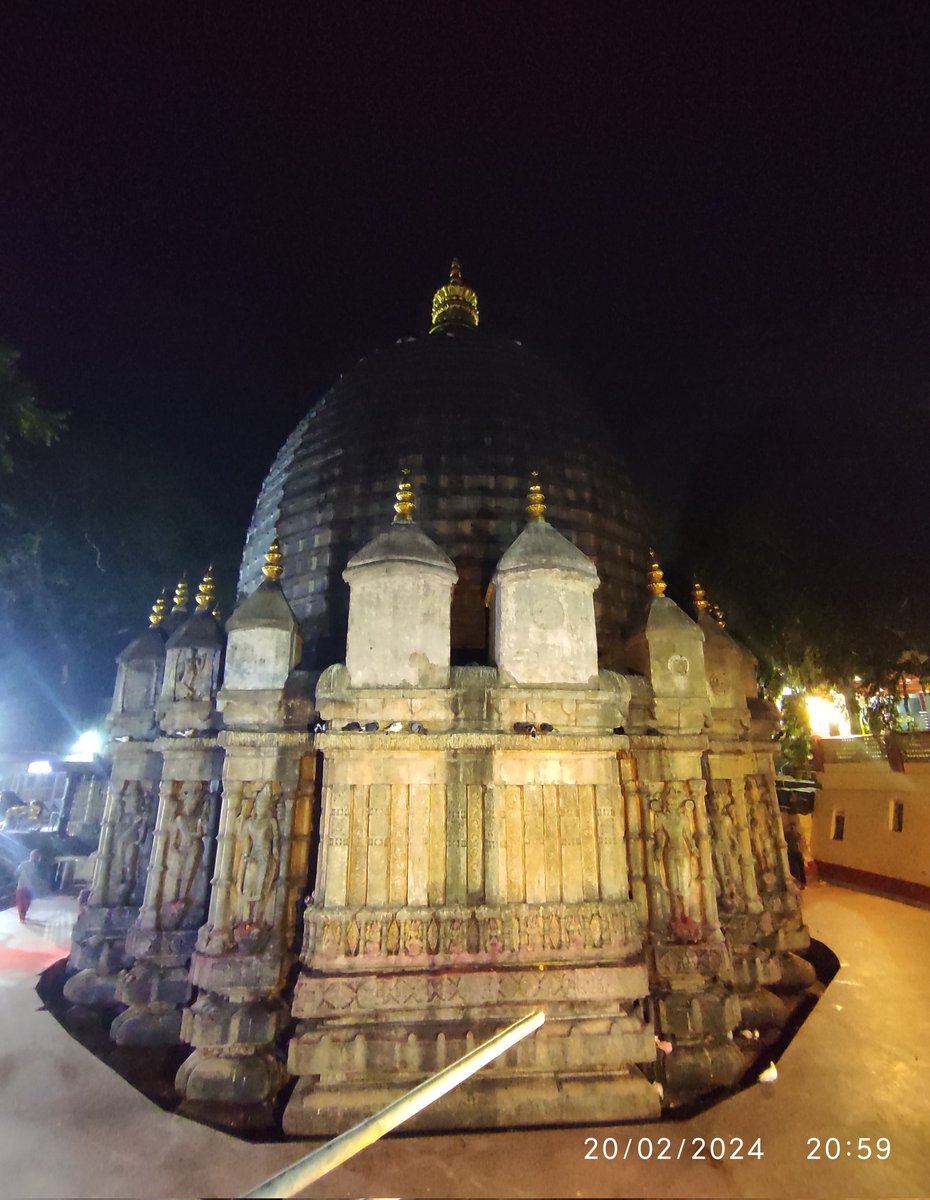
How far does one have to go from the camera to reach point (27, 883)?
12234mm

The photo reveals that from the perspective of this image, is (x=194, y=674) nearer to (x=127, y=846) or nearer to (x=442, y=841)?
(x=127, y=846)

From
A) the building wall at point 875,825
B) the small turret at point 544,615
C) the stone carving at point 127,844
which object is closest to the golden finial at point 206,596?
the stone carving at point 127,844

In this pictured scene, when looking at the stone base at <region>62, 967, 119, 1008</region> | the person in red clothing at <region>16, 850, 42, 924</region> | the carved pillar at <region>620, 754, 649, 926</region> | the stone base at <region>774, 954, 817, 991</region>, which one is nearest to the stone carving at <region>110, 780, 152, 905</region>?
the stone base at <region>62, 967, 119, 1008</region>

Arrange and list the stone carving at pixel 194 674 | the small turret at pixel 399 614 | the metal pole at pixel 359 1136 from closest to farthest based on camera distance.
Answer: the metal pole at pixel 359 1136, the small turret at pixel 399 614, the stone carving at pixel 194 674

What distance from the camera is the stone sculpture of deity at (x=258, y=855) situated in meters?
5.84

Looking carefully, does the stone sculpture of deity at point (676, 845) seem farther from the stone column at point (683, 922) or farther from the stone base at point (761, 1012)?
the stone base at point (761, 1012)

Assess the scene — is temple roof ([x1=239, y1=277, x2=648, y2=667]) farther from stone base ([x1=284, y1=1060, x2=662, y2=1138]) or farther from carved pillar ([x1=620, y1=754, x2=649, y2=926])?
stone base ([x1=284, y1=1060, x2=662, y2=1138])

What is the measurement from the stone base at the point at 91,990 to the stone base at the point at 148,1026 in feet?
2.73

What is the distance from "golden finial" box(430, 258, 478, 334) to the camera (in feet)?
41.4

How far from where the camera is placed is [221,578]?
60.9 feet

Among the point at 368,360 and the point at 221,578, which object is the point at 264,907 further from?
the point at 221,578

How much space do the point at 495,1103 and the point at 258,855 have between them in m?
3.04

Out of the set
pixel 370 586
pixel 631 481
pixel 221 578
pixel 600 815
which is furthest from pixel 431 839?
pixel 221 578

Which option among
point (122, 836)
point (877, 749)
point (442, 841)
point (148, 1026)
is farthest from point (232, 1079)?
point (877, 749)
